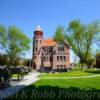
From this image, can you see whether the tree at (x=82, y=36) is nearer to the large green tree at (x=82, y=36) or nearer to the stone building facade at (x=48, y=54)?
the large green tree at (x=82, y=36)

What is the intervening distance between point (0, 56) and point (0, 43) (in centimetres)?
1296

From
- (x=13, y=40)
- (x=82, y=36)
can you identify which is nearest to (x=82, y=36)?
(x=82, y=36)

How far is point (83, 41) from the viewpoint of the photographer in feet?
177

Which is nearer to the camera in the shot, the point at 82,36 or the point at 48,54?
the point at 82,36

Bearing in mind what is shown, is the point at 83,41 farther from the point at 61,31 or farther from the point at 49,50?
the point at 49,50

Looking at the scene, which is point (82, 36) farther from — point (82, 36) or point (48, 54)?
point (48, 54)

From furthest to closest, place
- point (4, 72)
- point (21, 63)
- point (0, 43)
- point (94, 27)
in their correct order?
point (21, 63) → point (0, 43) → point (94, 27) → point (4, 72)

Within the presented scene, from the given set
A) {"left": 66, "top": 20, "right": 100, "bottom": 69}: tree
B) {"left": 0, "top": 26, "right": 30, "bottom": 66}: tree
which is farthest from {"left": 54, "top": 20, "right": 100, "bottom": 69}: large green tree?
{"left": 0, "top": 26, "right": 30, "bottom": 66}: tree

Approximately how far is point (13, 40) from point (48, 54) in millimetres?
16962

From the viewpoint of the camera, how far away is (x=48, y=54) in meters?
74.6

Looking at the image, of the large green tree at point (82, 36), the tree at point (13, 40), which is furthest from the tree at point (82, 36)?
the tree at point (13, 40)

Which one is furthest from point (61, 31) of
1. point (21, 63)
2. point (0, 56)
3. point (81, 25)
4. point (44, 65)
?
point (21, 63)

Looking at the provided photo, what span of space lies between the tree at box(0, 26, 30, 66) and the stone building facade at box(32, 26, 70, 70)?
1302 cm

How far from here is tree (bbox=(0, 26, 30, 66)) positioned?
6059 centimetres
